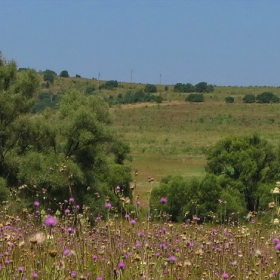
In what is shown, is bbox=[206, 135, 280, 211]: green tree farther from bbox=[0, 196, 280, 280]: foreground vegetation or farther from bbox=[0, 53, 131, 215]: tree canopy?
bbox=[0, 196, 280, 280]: foreground vegetation

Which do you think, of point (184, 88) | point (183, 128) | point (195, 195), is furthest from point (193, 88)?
point (195, 195)

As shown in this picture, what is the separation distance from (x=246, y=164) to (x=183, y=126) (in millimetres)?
66786

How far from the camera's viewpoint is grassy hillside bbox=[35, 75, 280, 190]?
58500 mm

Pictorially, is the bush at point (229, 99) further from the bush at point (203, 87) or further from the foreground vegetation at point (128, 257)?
the foreground vegetation at point (128, 257)

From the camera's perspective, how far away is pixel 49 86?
14875 cm

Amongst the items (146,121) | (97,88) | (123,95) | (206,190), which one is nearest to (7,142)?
(206,190)

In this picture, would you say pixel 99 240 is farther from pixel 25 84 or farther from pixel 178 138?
pixel 178 138

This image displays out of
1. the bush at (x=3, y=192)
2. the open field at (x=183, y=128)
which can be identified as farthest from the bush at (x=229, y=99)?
the bush at (x=3, y=192)

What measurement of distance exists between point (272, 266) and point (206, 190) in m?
20.0

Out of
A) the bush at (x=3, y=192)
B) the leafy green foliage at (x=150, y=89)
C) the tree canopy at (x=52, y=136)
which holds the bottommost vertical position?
the bush at (x=3, y=192)

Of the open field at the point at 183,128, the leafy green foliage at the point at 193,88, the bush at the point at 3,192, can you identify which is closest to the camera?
the bush at the point at 3,192

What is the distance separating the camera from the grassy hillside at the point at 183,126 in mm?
58500

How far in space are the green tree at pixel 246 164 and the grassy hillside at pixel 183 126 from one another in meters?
20.1

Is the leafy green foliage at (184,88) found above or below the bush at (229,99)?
above
